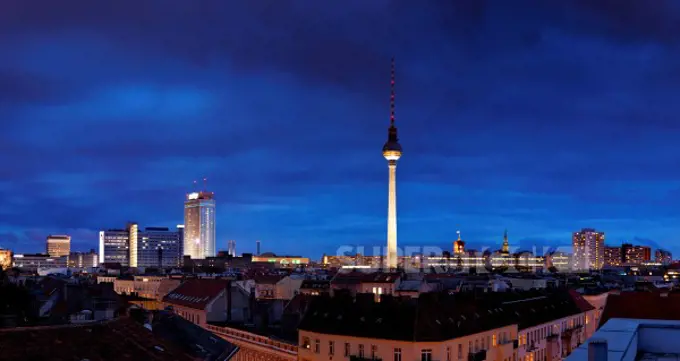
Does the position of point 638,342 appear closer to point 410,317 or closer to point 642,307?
point 410,317

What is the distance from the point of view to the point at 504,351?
60531 mm

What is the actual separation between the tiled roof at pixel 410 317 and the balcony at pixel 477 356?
62.1 inches

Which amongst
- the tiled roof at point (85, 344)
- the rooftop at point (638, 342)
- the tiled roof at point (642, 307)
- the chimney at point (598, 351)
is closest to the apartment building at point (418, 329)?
the tiled roof at point (642, 307)

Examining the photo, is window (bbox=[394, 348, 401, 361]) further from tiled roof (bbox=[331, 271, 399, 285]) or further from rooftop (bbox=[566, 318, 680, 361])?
tiled roof (bbox=[331, 271, 399, 285])

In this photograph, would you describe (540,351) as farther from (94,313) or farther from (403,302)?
(94,313)

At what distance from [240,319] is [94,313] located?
141 feet

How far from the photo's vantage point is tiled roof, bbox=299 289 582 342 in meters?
51.7

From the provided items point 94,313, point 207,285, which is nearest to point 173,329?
point 94,313

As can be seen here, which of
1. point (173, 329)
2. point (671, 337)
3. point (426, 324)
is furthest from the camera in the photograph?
point (426, 324)

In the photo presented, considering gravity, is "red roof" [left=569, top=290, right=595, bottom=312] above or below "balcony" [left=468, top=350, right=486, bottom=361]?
above

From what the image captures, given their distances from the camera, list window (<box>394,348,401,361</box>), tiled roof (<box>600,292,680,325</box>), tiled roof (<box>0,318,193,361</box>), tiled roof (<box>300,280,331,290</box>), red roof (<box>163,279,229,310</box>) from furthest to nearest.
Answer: tiled roof (<box>300,280,331,290</box>) → red roof (<box>163,279,229,310</box>) → tiled roof (<box>600,292,680,325</box>) → window (<box>394,348,401,361</box>) → tiled roof (<box>0,318,193,361</box>)

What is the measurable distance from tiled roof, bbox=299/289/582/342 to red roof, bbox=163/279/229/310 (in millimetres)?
28268

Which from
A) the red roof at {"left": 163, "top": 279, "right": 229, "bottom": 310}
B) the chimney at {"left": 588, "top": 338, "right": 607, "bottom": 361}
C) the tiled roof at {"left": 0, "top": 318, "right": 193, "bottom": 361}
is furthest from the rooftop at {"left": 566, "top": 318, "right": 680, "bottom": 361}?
the red roof at {"left": 163, "top": 279, "right": 229, "bottom": 310}

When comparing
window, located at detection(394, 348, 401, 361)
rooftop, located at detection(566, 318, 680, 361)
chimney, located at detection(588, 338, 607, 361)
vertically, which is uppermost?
chimney, located at detection(588, 338, 607, 361)
